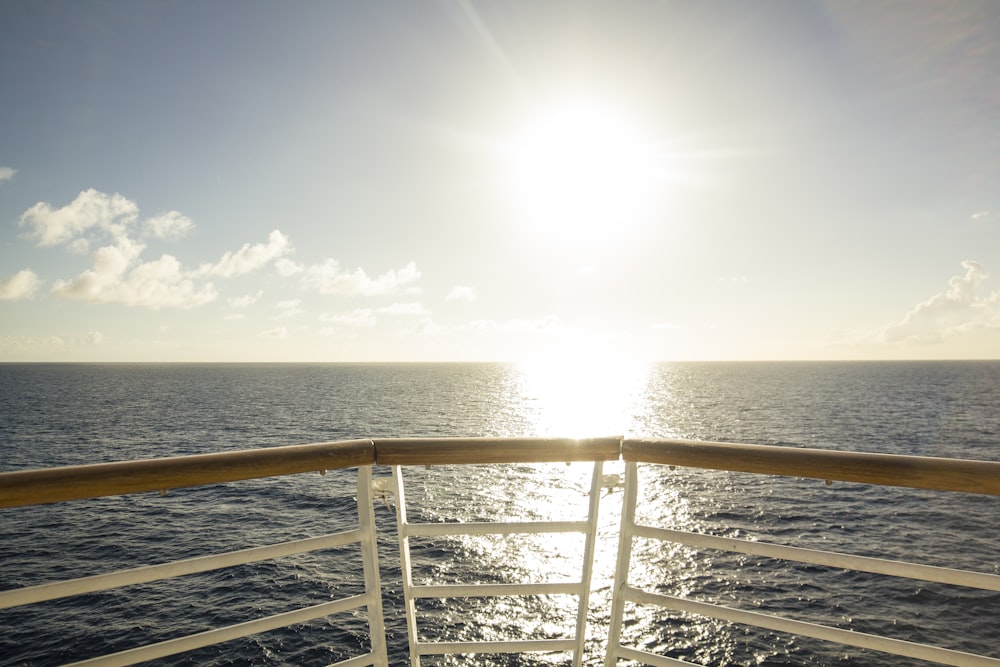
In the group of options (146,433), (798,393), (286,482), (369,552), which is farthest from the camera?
(798,393)

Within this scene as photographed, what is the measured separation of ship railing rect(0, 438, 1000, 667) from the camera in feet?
5.75

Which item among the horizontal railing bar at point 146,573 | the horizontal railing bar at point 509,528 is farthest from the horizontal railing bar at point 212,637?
the horizontal railing bar at point 509,528

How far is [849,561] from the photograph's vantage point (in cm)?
201

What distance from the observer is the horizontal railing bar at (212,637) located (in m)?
1.80

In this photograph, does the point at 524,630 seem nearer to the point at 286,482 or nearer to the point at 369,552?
the point at 369,552

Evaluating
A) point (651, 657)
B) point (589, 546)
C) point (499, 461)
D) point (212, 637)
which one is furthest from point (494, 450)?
point (212, 637)

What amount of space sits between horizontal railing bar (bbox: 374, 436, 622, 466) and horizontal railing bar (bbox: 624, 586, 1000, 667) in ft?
1.84

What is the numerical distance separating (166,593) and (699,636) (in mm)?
16981

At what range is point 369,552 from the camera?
2.23 meters

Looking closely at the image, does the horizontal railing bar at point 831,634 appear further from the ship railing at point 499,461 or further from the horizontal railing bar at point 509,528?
the horizontal railing bar at point 509,528

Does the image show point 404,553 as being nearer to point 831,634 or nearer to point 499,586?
point 499,586

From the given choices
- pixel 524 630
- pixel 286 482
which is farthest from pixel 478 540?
pixel 286 482

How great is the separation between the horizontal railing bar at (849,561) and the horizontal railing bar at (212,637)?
1.24 m

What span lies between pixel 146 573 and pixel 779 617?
208cm
